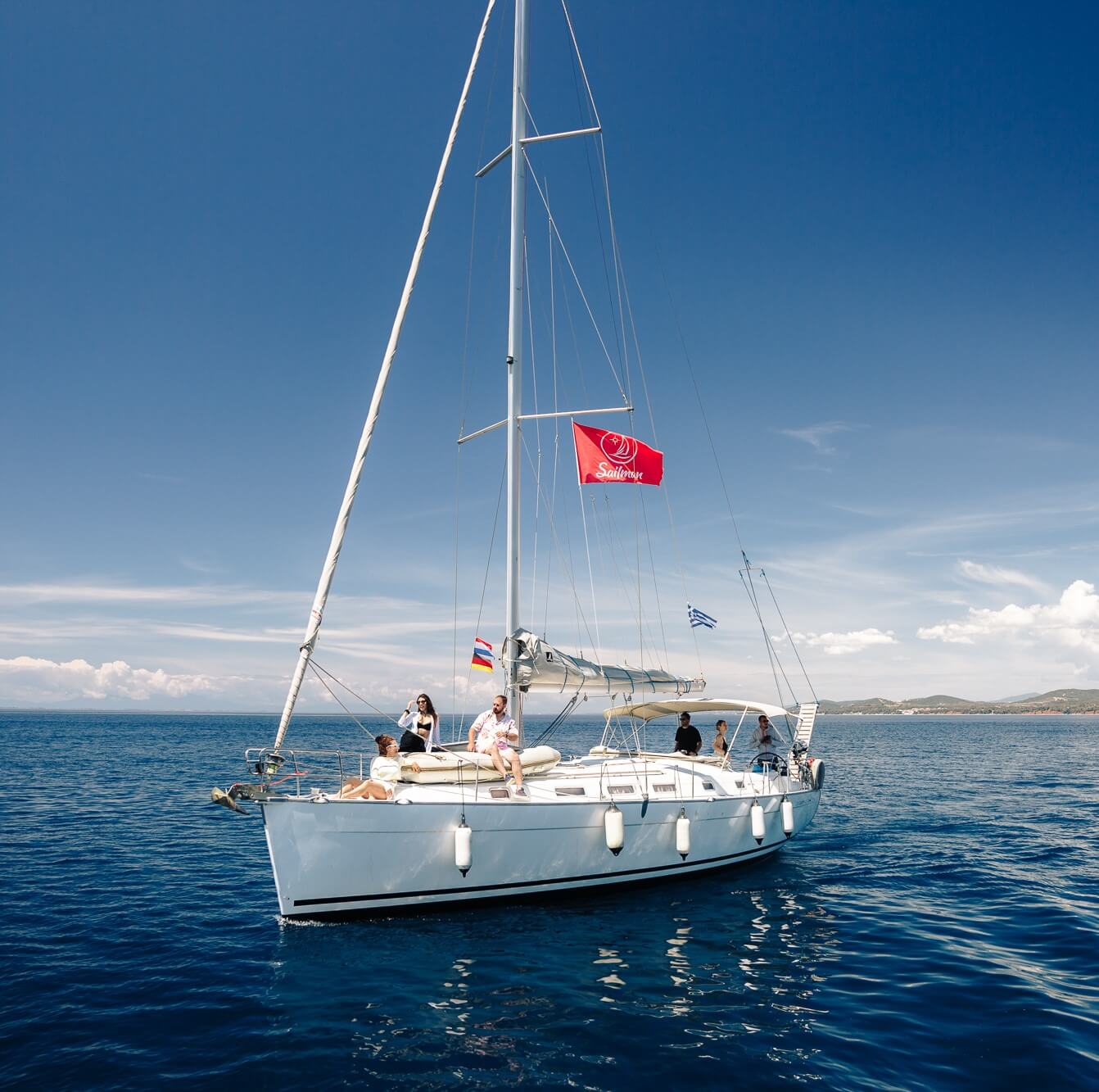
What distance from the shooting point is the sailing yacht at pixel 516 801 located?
11.6 meters

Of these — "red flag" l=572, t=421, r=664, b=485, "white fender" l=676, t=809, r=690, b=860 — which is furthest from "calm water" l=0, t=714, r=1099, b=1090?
"red flag" l=572, t=421, r=664, b=485

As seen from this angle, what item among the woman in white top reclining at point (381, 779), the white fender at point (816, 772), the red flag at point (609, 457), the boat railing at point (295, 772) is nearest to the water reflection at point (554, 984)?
the woman in white top reclining at point (381, 779)

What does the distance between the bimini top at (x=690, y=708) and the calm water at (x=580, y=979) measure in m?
3.86

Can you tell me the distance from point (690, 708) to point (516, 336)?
10986mm

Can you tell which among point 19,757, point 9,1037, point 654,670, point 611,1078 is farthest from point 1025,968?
point 19,757

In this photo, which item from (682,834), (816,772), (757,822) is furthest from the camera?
(816,772)

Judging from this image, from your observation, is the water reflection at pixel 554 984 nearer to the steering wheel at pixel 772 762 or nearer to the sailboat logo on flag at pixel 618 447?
the steering wheel at pixel 772 762

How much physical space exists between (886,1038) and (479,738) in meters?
8.16

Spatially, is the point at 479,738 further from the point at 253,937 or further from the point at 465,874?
the point at 253,937

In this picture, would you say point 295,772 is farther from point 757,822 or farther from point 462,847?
point 757,822

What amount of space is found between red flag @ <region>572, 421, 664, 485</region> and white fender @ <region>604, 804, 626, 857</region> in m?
7.03

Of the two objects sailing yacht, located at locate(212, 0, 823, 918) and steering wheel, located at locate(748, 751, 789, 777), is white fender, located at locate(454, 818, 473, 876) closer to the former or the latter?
sailing yacht, located at locate(212, 0, 823, 918)

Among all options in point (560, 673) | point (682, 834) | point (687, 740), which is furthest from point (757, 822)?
point (560, 673)

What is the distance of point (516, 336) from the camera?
53.0 ft
